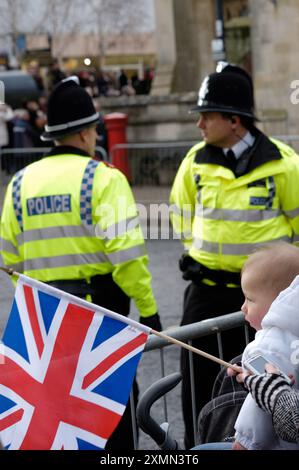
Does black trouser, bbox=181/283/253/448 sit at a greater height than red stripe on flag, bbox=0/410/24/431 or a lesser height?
lesser

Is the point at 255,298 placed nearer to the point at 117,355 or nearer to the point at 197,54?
the point at 117,355

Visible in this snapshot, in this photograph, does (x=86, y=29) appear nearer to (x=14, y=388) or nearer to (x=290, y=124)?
(x=290, y=124)

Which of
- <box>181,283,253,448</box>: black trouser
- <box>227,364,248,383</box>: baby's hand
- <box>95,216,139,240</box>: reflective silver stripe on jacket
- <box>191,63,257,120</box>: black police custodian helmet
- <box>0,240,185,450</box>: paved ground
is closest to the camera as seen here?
<box>227,364,248,383</box>: baby's hand

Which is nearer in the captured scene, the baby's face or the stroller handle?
the baby's face

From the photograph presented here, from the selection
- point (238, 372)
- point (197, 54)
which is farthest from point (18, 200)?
point (197, 54)

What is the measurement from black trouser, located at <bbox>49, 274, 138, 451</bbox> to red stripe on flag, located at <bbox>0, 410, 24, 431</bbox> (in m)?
1.66

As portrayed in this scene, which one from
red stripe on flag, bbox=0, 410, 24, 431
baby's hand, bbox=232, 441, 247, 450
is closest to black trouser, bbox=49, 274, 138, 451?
red stripe on flag, bbox=0, 410, 24, 431

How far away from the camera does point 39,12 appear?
41219 millimetres

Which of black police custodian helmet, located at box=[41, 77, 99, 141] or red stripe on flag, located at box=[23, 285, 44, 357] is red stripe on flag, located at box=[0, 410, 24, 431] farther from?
black police custodian helmet, located at box=[41, 77, 99, 141]

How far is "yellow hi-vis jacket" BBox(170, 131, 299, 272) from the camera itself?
555 cm

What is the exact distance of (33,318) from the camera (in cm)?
366

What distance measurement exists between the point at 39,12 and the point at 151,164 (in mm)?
26064

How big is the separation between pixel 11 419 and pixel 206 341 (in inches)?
75.8

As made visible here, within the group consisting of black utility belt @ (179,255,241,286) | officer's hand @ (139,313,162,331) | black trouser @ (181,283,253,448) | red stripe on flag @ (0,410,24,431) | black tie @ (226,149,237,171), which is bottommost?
black trouser @ (181,283,253,448)
